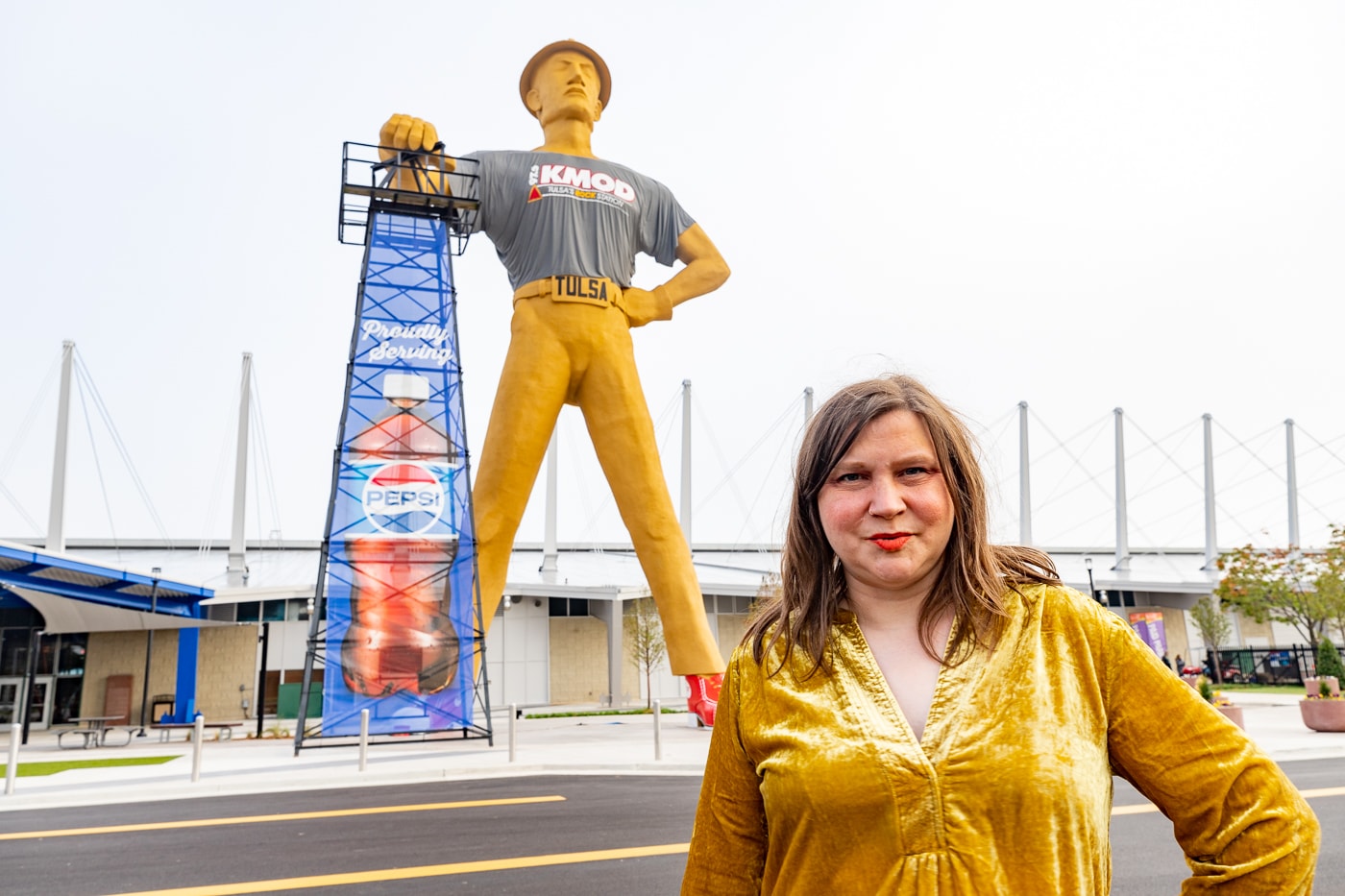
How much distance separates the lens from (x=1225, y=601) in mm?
29484

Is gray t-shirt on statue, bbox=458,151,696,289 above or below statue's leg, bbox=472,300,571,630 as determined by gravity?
above

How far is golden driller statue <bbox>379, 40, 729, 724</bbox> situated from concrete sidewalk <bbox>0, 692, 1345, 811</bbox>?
1.78 meters

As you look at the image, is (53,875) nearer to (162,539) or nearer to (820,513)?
(820,513)

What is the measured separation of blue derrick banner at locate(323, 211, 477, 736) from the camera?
14469 millimetres

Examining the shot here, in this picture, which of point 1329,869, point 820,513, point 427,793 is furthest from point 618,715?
point 820,513

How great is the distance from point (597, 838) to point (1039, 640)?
21.2 ft

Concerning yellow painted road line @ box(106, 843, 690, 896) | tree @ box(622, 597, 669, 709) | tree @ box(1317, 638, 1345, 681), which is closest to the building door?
tree @ box(622, 597, 669, 709)

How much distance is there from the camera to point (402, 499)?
15164 millimetres

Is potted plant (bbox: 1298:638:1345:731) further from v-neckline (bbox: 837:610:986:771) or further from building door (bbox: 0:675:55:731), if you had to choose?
building door (bbox: 0:675:55:731)

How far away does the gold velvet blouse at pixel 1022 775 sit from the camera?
1437mm

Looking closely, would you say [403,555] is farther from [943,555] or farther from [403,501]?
[943,555]

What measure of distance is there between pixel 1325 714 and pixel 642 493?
1158 cm

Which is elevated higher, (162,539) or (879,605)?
(162,539)

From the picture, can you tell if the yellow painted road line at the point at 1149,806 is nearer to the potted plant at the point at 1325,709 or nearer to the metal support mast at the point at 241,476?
the potted plant at the point at 1325,709
